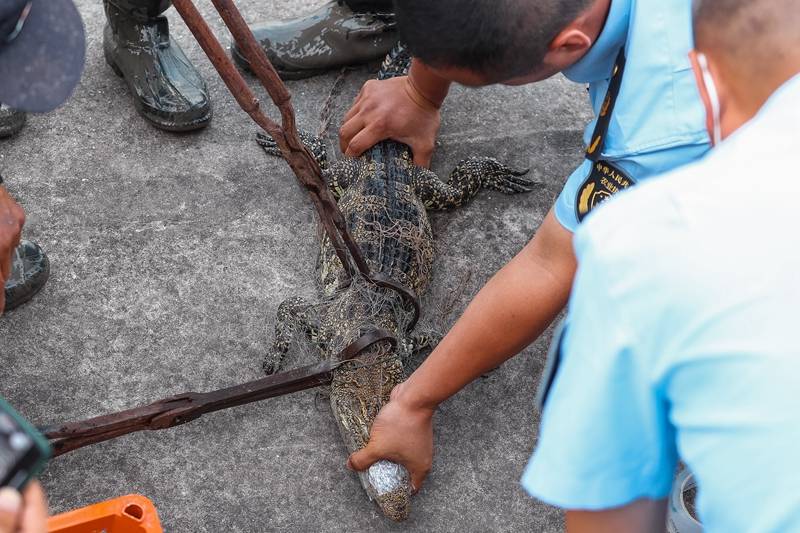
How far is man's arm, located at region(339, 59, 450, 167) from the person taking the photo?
12.5ft

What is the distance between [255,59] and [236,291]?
4.03ft

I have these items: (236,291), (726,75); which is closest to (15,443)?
(726,75)

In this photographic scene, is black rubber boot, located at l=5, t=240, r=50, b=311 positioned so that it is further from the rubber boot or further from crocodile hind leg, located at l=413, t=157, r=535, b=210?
crocodile hind leg, located at l=413, t=157, r=535, b=210

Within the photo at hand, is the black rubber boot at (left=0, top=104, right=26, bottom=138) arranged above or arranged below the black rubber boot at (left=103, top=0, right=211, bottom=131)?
above

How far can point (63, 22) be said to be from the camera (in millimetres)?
2266

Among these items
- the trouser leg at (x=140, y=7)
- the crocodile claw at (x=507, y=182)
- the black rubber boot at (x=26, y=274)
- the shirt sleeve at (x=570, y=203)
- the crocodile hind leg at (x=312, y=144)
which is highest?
the trouser leg at (x=140, y=7)

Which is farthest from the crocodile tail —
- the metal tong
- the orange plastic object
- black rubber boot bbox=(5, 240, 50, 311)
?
the orange plastic object

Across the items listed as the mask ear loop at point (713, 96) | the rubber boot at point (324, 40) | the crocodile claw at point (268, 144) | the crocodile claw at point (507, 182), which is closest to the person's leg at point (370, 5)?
the rubber boot at point (324, 40)

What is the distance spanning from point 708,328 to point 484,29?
961 millimetres

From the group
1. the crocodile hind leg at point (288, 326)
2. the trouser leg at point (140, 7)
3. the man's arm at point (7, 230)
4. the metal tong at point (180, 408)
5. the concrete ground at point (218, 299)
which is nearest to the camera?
the man's arm at point (7, 230)

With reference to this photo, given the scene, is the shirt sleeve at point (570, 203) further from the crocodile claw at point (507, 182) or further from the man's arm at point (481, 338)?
the crocodile claw at point (507, 182)

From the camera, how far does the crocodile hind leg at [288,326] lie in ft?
10.5

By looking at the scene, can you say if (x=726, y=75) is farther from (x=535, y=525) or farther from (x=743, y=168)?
(x=535, y=525)

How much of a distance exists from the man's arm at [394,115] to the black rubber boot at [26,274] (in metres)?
1.45
